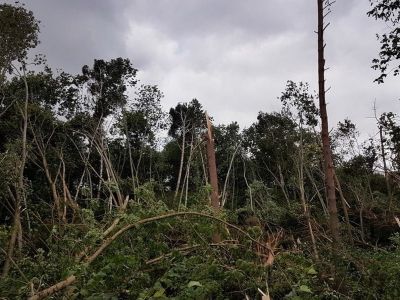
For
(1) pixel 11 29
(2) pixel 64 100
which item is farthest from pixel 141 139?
(1) pixel 11 29

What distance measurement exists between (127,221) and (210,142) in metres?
3.62

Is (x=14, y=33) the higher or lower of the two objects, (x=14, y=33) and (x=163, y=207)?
the higher

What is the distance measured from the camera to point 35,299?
12.2 ft

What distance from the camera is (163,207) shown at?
4.95m

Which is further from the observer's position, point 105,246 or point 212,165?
point 212,165

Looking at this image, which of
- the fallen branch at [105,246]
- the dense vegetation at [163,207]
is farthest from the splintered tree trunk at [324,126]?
the fallen branch at [105,246]

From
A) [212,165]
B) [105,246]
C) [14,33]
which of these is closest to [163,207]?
[105,246]

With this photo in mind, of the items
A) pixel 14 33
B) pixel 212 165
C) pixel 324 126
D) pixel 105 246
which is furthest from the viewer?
pixel 14 33

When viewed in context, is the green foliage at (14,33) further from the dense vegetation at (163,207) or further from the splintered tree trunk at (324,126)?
the splintered tree trunk at (324,126)

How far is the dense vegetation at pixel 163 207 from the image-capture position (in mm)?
4426

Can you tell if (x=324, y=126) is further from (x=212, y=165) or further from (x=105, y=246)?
(x=105, y=246)

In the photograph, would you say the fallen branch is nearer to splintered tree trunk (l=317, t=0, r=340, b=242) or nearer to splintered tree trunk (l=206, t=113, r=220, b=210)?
splintered tree trunk (l=206, t=113, r=220, b=210)

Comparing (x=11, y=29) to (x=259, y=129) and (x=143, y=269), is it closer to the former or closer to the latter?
(x=143, y=269)

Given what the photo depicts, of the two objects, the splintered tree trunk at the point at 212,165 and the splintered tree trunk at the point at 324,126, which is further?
the splintered tree trunk at the point at 324,126
